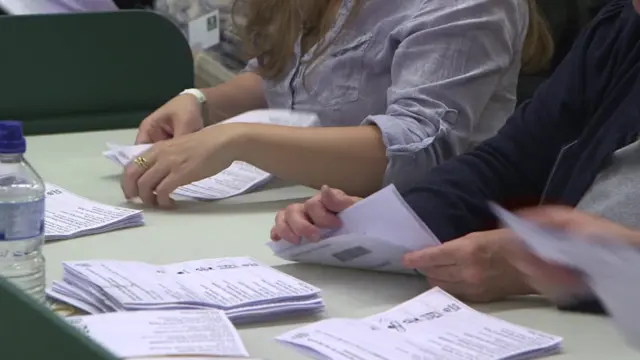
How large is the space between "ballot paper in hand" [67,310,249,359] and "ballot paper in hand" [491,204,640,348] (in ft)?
1.02

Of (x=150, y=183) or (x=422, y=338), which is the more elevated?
(x=422, y=338)

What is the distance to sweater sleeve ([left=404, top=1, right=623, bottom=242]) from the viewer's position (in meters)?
1.19

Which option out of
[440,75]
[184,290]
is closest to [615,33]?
[440,75]

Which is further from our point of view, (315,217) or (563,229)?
(315,217)

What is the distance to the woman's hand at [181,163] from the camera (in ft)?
4.72

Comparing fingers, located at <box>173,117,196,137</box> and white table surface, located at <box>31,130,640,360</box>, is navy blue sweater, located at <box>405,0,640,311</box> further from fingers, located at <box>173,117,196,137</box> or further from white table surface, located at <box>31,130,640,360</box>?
fingers, located at <box>173,117,196,137</box>

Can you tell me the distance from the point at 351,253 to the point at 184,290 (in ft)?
0.73

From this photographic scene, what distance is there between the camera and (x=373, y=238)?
1.10 meters

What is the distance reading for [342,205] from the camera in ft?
3.79

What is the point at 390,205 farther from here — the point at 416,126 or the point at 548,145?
the point at 416,126

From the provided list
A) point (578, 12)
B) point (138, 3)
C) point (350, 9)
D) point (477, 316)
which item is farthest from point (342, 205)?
point (138, 3)

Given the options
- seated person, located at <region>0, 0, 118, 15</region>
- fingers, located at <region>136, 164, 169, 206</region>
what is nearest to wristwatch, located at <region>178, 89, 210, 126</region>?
fingers, located at <region>136, 164, 169, 206</region>

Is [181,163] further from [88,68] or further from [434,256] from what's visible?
[88,68]

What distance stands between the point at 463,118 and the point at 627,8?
38 centimetres
